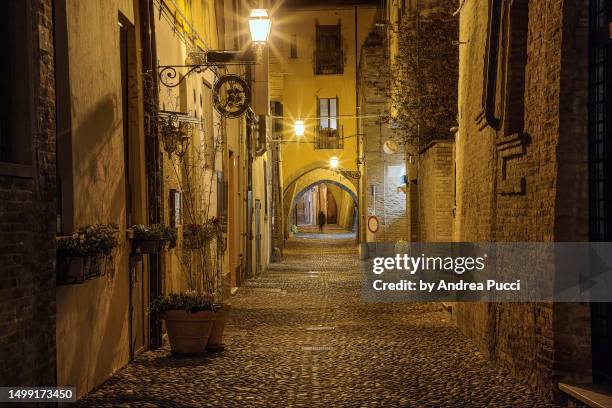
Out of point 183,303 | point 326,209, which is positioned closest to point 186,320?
point 183,303

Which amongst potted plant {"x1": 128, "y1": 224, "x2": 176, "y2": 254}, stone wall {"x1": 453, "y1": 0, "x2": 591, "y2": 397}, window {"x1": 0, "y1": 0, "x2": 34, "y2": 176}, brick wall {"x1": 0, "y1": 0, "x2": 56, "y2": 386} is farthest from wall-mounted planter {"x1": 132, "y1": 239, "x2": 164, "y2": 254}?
stone wall {"x1": 453, "y1": 0, "x2": 591, "y2": 397}

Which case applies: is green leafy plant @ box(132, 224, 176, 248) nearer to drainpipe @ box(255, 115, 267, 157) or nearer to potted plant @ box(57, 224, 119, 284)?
potted plant @ box(57, 224, 119, 284)

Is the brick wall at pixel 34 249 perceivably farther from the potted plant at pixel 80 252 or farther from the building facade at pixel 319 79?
the building facade at pixel 319 79

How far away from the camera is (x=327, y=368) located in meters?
8.97

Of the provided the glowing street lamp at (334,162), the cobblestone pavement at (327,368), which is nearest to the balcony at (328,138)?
the glowing street lamp at (334,162)

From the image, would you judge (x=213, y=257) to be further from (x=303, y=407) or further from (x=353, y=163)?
(x=353, y=163)

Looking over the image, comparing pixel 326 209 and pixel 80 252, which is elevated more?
pixel 80 252

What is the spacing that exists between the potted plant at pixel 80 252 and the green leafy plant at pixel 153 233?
7.29 feet

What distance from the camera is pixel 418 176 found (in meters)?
19.3

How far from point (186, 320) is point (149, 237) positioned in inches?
43.7

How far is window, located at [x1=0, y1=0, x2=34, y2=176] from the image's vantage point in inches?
233

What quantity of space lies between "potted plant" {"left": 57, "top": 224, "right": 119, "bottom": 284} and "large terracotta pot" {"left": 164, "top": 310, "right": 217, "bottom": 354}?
255cm

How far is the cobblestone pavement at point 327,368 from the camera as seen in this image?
24.1ft

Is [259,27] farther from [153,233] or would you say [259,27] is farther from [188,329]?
[188,329]
